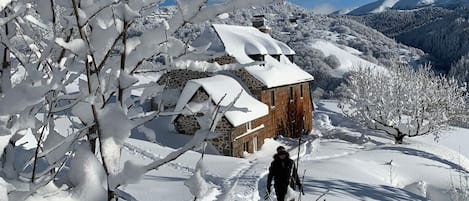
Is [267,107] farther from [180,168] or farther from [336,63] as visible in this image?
[336,63]

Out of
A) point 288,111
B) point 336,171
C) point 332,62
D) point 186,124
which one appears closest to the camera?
point 336,171

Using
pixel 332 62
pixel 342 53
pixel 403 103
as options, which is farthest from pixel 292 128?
pixel 342 53

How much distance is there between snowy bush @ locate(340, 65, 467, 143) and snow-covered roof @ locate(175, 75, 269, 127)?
8.04 meters

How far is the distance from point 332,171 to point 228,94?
15.3 ft

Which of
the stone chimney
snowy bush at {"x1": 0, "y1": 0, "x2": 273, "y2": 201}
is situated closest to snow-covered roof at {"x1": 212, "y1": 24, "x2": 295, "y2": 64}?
the stone chimney

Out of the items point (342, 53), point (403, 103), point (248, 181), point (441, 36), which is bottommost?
point (441, 36)

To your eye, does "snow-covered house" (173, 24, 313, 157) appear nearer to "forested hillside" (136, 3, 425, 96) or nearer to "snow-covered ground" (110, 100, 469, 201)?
"snow-covered ground" (110, 100, 469, 201)

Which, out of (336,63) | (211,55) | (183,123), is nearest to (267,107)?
(183,123)

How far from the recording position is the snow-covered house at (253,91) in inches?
706

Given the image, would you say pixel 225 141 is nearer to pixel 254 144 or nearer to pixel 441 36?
pixel 254 144

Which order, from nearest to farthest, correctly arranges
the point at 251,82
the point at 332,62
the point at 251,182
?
the point at 251,182, the point at 251,82, the point at 332,62

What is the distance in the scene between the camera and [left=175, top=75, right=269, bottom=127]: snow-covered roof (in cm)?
1745

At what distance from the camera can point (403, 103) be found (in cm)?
2541

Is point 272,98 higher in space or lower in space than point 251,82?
lower
